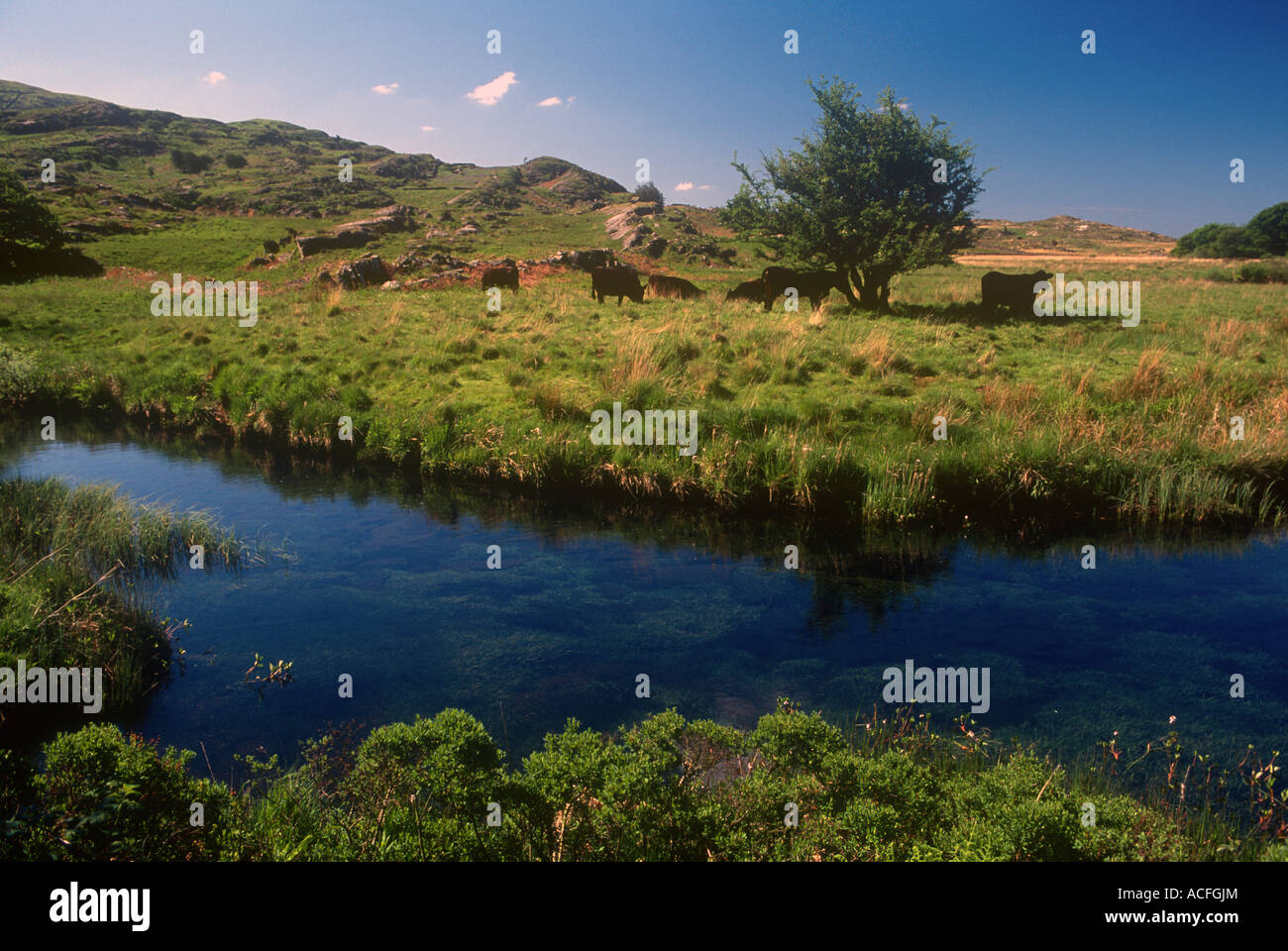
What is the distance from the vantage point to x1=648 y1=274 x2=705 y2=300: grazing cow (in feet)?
97.8

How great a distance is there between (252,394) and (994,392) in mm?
17272

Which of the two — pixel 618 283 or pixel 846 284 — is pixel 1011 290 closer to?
pixel 846 284

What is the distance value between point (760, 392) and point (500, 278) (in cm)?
2101

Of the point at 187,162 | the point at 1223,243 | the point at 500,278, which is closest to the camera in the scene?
the point at 500,278

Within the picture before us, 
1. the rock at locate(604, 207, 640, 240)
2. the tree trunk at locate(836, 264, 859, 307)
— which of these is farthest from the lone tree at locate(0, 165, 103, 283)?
the tree trunk at locate(836, 264, 859, 307)

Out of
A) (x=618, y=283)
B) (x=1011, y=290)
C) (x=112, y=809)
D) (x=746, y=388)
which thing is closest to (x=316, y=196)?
(x=618, y=283)

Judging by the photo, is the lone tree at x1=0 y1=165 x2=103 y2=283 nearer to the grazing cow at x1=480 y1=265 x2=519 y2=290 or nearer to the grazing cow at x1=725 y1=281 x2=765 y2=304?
the grazing cow at x1=480 y1=265 x2=519 y2=290

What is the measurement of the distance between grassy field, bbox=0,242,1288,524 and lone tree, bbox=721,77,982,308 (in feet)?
9.98

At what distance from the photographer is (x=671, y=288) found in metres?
30.1

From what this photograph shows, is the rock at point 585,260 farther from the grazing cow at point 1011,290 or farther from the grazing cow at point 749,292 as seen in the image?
the grazing cow at point 1011,290

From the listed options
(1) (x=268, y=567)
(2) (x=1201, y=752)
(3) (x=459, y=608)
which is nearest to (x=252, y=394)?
(1) (x=268, y=567)

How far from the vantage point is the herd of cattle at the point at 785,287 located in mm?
26703

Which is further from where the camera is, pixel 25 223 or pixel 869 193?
pixel 25 223

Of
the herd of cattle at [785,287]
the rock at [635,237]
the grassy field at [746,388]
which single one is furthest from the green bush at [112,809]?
the rock at [635,237]
